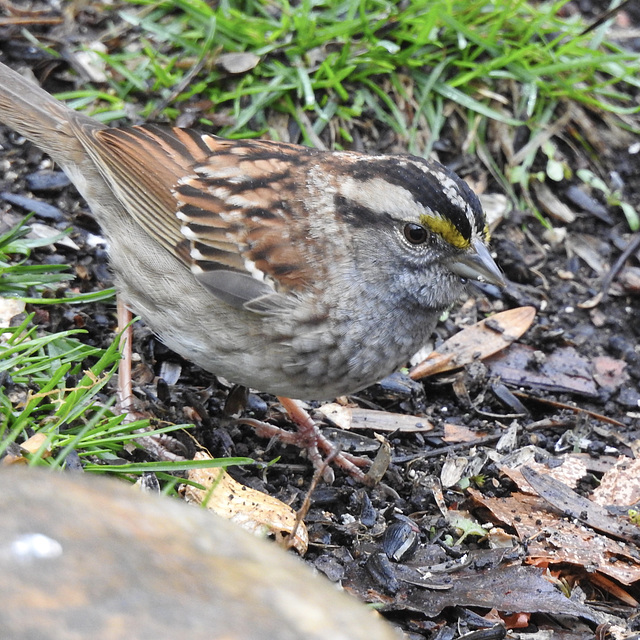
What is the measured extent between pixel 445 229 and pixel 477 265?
0.19 m

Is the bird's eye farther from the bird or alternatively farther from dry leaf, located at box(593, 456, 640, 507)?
dry leaf, located at box(593, 456, 640, 507)

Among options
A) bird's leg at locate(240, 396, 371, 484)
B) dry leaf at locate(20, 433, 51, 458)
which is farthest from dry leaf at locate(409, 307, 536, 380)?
dry leaf at locate(20, 433, 51, 458)

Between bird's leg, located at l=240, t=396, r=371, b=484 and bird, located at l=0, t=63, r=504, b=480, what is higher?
bird, located at l=0, t=63, r=504, b=480

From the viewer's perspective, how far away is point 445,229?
10.1 ft

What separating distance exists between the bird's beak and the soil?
745 millimetres

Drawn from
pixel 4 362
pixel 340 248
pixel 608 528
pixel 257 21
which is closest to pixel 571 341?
pixel 608 528

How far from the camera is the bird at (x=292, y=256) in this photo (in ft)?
10.1

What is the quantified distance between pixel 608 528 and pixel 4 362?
7.00ft

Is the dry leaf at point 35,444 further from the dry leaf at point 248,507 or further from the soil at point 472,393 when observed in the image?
the soil at point 472,393

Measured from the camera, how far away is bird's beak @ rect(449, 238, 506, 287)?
10.3ft

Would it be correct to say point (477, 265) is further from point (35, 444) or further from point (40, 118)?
point (40, 118)

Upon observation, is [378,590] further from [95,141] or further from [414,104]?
[414,104]

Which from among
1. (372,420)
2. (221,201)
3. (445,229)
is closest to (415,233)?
(445,229)

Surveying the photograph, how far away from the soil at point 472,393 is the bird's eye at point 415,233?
875 mm
